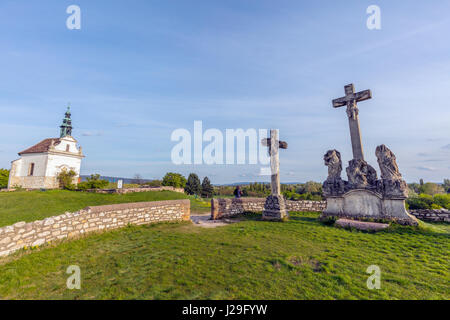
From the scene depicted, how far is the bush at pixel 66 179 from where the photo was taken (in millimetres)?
27328

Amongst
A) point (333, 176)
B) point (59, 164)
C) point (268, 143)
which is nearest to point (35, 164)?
point (59, 164)

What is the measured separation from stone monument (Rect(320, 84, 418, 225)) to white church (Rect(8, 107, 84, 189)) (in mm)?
34350

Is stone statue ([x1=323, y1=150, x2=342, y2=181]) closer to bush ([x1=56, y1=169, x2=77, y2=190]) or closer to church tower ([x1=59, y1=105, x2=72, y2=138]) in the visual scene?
bush ([x1=56, y1=169, x2=77, y2=190])

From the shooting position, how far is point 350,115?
34.9 feet

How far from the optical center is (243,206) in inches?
497

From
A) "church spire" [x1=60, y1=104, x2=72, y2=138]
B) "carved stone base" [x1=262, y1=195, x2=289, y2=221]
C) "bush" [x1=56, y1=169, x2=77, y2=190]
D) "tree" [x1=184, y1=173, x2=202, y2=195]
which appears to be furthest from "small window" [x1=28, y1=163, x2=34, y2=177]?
"carved stone base" [x1=262, y1=195, x2=289, y2=221]

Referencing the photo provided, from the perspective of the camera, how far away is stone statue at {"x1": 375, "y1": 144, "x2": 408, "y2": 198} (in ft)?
27.3

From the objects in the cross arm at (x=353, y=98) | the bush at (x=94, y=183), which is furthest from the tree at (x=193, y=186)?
the cross arm at (x=353, y=98)

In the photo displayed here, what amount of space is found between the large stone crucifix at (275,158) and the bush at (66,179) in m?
29.6

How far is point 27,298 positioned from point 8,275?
1.36 meters

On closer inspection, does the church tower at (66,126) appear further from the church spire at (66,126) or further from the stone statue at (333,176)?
the stone statue at (333,176)

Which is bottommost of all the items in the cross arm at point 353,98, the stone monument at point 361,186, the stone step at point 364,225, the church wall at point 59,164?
the stone step at point 364,225

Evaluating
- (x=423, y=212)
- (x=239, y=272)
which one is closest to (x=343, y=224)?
(x=423, y=212)
